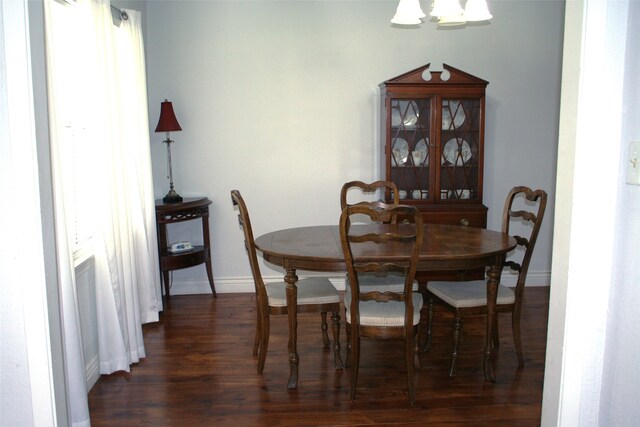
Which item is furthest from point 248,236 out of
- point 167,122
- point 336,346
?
point 167,122

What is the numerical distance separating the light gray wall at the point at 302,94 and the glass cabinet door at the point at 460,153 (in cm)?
45

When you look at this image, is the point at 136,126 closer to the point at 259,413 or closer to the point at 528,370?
the point at 259,413

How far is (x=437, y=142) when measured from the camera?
418 cm

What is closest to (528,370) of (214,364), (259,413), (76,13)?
(259,413)

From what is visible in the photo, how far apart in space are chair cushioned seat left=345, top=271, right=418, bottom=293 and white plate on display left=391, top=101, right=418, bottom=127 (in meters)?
1.39

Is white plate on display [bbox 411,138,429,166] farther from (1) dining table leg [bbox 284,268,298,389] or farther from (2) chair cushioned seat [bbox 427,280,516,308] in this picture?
(1) dining table leg [bbox 284,268,298,389]

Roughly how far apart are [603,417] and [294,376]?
1624 millimetres

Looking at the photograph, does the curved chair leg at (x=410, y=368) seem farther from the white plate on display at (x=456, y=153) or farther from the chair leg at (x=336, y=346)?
the white plate on display at (x=456, y=153)

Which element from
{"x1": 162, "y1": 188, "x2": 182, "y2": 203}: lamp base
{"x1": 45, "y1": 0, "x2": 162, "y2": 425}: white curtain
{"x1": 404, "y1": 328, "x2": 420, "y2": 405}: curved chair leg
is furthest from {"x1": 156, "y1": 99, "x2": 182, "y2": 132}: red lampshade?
{"x1": 404, "y1": 328, "x2": 420, "y2": 405}: curved chair leg

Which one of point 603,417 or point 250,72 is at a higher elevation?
point 250,72

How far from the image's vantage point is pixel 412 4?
269cm

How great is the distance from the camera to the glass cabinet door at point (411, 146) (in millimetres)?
4191

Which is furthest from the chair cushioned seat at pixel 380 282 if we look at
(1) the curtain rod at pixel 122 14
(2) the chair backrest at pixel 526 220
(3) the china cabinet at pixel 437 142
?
(1) the curtain rod at pixel 122 14

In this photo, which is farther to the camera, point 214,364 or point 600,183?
point 214,364
